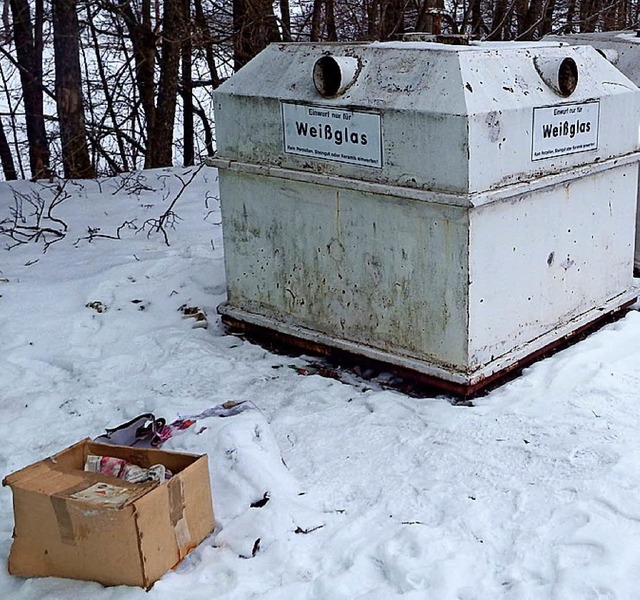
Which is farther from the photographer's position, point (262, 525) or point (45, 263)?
point (45, 263)

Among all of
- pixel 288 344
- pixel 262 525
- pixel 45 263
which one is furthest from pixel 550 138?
pixel 45 263

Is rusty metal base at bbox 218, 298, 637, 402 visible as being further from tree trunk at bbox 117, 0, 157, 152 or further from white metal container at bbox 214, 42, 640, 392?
tree trunk at bbox 117, 0, 157, 152

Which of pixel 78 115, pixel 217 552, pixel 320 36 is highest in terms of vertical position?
pixel 320 36

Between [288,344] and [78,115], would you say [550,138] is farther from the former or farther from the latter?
[78,115]

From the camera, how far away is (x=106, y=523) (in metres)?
2.96

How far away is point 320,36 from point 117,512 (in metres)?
8.84

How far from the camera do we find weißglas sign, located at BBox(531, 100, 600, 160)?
4246 mm

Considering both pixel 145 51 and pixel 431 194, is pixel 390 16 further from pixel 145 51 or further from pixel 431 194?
pixel 431 194

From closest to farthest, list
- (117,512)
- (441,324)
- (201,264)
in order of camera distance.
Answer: (117,512), (441,324), (201,264)

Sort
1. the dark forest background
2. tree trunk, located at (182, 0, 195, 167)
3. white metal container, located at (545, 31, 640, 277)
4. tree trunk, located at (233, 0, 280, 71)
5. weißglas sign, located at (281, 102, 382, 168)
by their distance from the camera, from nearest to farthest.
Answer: weißglas sign, located at (281, 102, 382, 168) < white metal container, located at (545, 31, 640, 277) < tree trunk, located at (233, 0, 280, 71) < the dark forest background < tree trunk, located at (182, 0, 195, 167)

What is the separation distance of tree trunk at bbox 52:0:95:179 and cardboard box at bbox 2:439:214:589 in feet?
23.3

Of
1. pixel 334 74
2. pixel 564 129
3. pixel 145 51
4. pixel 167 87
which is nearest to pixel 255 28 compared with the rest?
pixel 167 87

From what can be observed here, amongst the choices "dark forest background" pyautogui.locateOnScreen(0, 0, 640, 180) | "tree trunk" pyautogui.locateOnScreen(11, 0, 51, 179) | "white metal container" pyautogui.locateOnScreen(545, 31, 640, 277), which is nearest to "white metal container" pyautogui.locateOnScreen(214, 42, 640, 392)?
"white metal container" pyautogui.locateOnScreen(545, 31, 640, 277)

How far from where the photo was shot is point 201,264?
6.22 m
